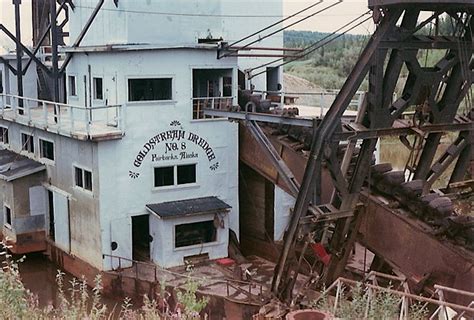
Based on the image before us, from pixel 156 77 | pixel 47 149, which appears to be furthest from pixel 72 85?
pixel 156 77

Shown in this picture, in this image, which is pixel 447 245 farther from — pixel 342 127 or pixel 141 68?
pixel 141 68

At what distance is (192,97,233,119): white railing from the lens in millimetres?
18078

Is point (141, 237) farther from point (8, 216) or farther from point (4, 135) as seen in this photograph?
point (4, 135)

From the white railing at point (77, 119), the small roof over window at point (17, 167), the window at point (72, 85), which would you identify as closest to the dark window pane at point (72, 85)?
the window at point (72, 85)

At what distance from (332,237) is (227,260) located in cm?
544

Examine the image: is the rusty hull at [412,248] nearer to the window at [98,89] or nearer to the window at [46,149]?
the window at [98,89]

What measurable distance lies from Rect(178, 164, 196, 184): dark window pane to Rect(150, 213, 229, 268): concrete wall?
3.68 feet

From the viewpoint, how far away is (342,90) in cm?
1216

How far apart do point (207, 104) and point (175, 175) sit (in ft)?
7.54

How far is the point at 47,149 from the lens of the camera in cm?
2075

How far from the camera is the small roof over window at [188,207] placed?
17.2m

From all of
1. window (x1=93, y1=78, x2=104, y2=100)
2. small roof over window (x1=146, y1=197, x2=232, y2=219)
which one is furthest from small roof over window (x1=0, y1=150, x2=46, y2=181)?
small roof over window (x1=146, y1=197, x2=232, y2=219)

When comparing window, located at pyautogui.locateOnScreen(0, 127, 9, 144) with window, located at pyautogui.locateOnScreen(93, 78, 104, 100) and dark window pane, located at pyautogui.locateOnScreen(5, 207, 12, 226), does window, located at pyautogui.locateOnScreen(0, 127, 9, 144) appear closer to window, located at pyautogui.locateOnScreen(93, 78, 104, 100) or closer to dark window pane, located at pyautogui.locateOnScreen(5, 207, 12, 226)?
dark window pane, located at pyautogui.locateOnScreen(5, 207, 12, 226)

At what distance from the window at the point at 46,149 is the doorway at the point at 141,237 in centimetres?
401
